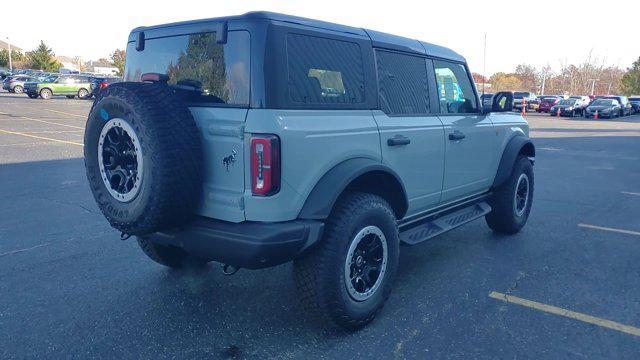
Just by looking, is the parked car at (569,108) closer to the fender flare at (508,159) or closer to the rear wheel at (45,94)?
the fender flare at (508,159)

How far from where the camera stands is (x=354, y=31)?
3434mm

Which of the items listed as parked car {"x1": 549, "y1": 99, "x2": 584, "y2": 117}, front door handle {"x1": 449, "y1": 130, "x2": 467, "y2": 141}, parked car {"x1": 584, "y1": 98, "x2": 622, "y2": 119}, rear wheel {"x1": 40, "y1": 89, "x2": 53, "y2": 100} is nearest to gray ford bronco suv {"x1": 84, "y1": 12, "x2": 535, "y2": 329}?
front door handle {"x1": 449, "y1": 130, "x2": 467, "y2": 141}

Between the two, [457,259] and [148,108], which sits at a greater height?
[148,108]

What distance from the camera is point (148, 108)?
268 centimetres

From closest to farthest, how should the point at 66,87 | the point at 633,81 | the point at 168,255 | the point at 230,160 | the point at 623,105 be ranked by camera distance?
1. the point at 230,160
2. the point at 168,255
3. the point at 66,87
4. the point at 623,105
5. the point at 633,81

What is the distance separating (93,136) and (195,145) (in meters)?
0.74

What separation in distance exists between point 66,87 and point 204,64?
34423mm

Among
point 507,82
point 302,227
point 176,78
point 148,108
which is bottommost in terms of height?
point 302,227

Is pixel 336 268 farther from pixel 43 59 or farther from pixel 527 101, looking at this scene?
pixel 43 59

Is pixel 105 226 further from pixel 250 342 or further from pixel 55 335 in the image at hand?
pixel 250 342

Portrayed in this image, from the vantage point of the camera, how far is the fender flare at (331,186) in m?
2.88

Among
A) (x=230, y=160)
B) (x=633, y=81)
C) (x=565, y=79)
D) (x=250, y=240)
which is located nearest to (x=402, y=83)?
(x=230, y=160)

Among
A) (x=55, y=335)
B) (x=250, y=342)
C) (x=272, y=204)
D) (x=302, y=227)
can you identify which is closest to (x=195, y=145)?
(x=272, y=204)

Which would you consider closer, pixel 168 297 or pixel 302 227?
pixel 302 227
